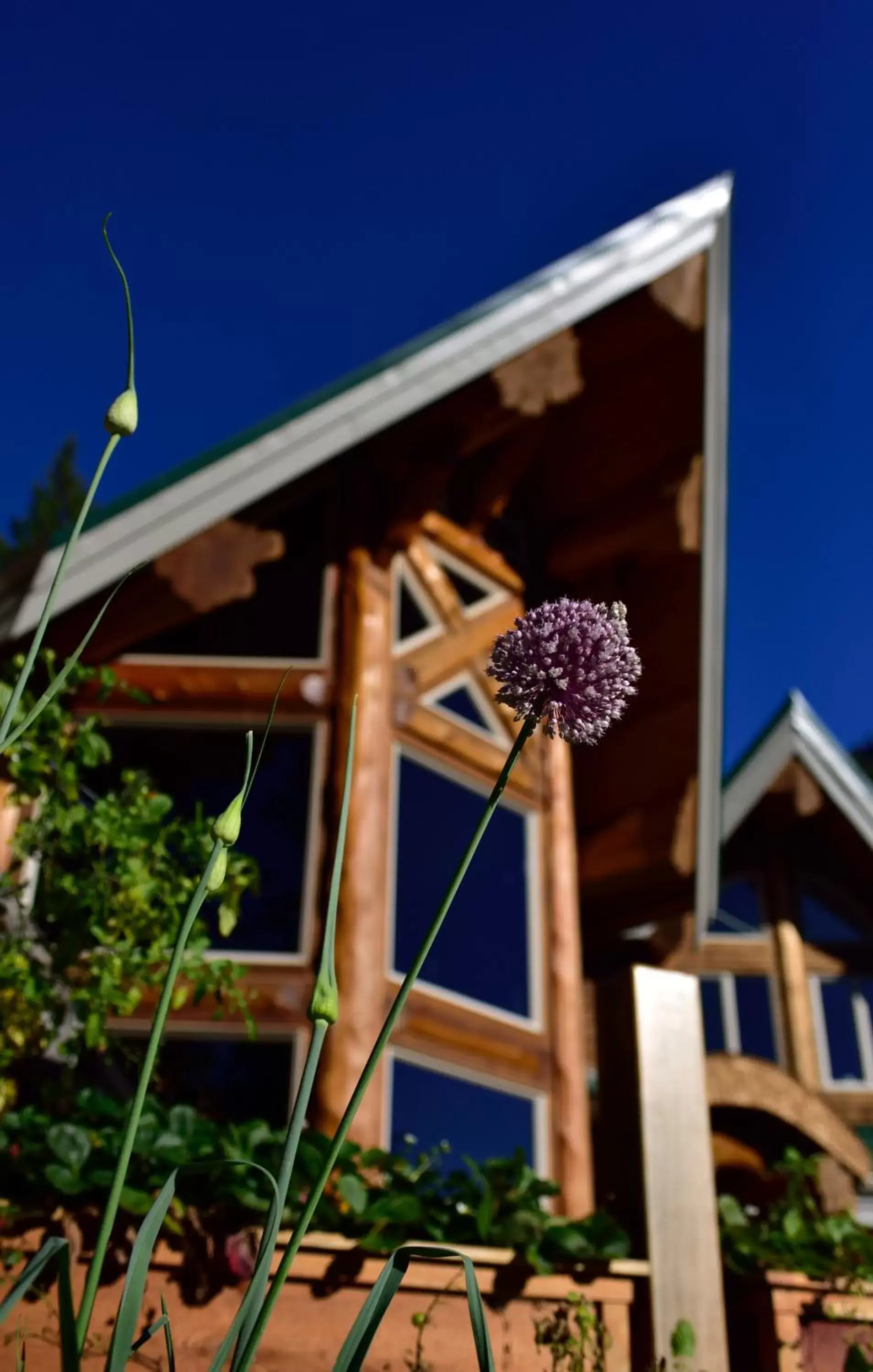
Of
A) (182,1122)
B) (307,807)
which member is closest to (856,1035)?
(307,807)

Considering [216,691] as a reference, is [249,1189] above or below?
below

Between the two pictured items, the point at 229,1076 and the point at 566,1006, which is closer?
the point at 229,1076

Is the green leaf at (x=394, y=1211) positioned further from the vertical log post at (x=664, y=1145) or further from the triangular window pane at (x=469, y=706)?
the triangular window pane at (x=469, y=706)

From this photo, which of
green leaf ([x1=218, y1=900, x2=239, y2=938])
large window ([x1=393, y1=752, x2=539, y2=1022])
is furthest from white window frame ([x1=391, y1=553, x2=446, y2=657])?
green leaf ([x1=218, y1=900, x2=239, y2=938])

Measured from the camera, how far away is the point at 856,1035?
12586 mm

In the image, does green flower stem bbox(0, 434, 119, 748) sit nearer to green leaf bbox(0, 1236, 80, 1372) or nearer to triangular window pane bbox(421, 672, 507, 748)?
green leaf bbox(0, 1236, 80, 1372)

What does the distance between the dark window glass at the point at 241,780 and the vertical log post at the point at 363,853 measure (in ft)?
0.83

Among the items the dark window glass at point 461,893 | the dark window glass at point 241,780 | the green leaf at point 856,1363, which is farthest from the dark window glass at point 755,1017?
the green leaf at point 856,1363

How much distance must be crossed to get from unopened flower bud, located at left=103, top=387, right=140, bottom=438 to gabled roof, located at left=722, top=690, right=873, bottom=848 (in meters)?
12.2

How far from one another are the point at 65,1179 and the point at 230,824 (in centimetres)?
189

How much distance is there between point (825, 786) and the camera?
13.1 m

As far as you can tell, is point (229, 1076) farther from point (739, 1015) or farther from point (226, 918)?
point (739, 1015)

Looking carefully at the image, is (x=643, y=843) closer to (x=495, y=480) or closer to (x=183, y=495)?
(x=495, y=480)

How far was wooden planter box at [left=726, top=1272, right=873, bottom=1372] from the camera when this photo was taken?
2.94m
